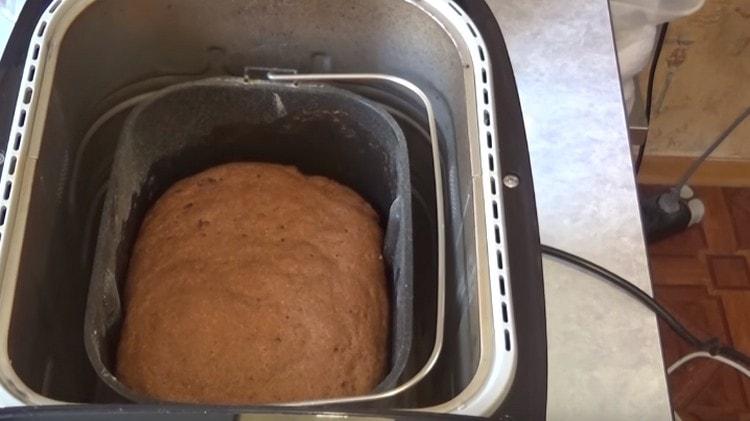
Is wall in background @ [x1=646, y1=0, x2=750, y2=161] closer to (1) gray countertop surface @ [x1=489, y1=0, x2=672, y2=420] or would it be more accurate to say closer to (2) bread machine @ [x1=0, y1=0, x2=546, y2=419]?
(1) gray countertop surface @ [x1=489, y1=0, x2=672, y2=420]

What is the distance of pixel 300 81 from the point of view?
0.65 m

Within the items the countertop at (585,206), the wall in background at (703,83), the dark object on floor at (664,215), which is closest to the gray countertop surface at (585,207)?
the countertop at (585,206)

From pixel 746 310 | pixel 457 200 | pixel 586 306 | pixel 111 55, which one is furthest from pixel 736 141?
pixel 111 55

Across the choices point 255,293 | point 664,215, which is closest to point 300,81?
point 255,293

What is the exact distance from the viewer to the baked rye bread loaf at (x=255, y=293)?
0.56 metres

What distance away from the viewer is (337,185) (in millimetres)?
678

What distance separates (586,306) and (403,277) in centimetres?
18

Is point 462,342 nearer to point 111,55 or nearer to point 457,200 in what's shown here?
point 457,200

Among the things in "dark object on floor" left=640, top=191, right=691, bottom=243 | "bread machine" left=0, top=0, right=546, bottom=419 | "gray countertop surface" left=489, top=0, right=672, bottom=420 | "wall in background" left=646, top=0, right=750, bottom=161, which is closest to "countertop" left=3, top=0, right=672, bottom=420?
"gray countertop surface" left=489, top=0, right=672, bottom=420

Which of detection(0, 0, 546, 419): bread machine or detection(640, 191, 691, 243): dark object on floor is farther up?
detection(640, 191, 691, 243): dark object on floor

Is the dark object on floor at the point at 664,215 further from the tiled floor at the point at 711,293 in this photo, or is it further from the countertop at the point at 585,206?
the countertop at the point at 585,206

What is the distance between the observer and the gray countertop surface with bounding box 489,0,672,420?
2.08 ft

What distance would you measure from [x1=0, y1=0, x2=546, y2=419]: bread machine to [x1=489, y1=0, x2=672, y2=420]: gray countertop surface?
109mm

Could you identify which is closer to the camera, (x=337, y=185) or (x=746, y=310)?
(x=337, y=185)
